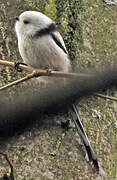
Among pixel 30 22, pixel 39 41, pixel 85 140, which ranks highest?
pixel 30 22

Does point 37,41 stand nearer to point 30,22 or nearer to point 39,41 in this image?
point 39,41

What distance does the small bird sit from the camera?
1802 millimetres

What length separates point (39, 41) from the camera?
1867mm

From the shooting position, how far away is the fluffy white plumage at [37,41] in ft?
5.93

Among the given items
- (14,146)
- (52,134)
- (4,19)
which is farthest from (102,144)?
(4,19)

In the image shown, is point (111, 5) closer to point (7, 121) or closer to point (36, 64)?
point (36, 64)

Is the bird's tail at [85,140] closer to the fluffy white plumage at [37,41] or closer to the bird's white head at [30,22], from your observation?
the fluffy white plumage at [37,41]

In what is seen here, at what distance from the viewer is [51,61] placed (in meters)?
1.95

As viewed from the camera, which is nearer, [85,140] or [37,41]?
[85,140]

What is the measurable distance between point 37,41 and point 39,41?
0.7 inches

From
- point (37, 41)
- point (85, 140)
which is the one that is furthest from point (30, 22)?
point (85, 140)

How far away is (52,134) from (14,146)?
0.22 metres

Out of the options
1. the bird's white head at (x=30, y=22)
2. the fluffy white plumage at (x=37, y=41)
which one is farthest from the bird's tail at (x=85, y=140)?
the bird's white head at (x=30, y=22)

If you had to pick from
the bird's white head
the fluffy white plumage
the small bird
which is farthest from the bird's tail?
the bird's white head
